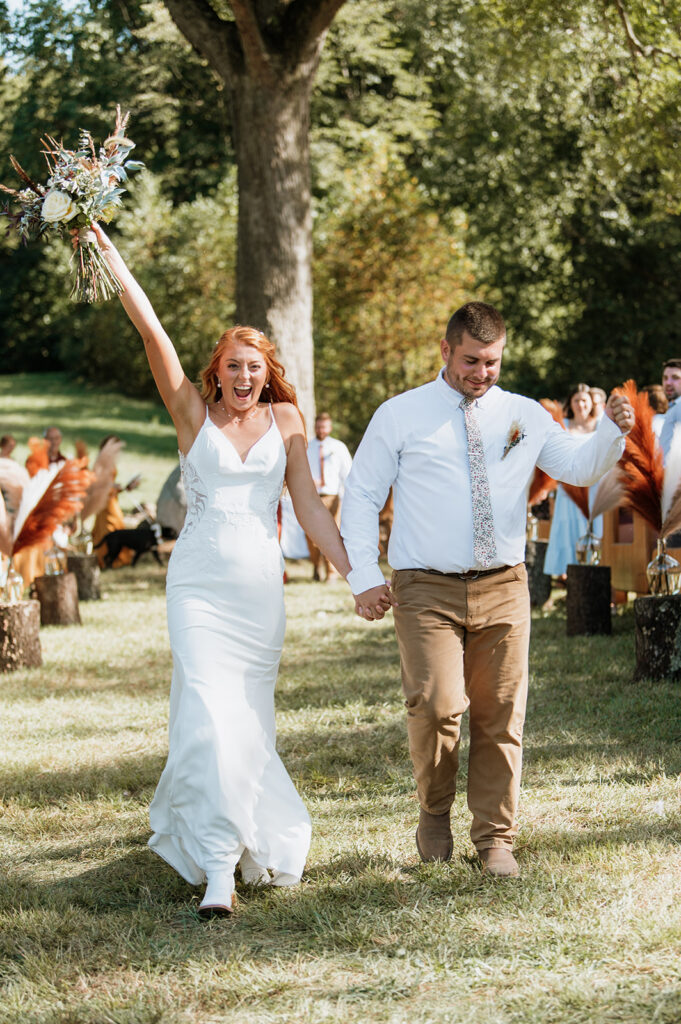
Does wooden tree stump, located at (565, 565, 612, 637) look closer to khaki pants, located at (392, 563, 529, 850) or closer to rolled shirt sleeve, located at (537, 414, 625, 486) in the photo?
rolled shirt sleeve, located at (537, 414, 625, 486)

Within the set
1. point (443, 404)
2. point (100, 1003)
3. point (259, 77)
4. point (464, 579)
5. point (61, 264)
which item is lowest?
point (100, 1003)

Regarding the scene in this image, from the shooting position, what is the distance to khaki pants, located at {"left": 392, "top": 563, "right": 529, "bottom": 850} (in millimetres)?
4777

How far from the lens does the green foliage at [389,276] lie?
25.7 metres

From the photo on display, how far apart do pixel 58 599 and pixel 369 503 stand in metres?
8.72

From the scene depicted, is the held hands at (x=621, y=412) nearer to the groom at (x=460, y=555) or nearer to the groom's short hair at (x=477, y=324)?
the groom at (x=460, y=555)

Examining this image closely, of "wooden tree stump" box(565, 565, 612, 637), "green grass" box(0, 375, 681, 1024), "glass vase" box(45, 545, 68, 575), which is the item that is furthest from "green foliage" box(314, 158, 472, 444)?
"green grass" box(0, 375, 681, 1024)

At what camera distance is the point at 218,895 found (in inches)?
179

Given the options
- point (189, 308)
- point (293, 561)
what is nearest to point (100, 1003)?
point (293, 561)

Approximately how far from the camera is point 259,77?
621 inches

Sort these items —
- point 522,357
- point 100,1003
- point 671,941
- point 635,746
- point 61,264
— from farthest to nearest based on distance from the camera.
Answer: point 61,264, point 522,357, point 635,746, point 671,941, point 100,1003

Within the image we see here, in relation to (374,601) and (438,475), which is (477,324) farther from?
(374,601)

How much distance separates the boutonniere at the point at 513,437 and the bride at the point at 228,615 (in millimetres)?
833

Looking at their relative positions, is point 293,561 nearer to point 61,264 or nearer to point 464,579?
point 464,579

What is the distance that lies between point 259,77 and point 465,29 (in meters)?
10.7
